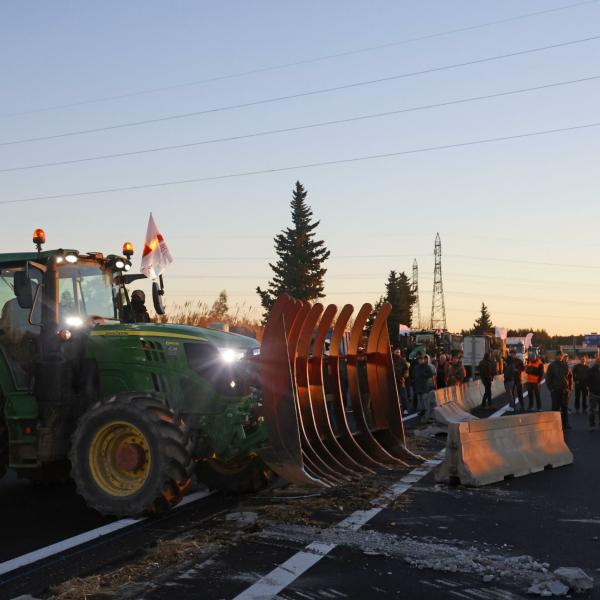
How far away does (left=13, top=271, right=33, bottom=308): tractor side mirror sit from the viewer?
7.98 metres

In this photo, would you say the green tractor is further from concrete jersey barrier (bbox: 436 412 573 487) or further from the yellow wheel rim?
concrete jersey barrier (bbox: 436 412 573 487)

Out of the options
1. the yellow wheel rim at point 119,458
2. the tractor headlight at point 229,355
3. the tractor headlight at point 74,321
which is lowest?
the yellow wheel rim at point 119,458

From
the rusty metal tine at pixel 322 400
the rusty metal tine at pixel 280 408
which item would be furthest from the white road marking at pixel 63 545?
the rusty metal tine at pixel 322 400

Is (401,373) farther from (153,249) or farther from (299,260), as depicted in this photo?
(299,260)

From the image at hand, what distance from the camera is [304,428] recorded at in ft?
29.8

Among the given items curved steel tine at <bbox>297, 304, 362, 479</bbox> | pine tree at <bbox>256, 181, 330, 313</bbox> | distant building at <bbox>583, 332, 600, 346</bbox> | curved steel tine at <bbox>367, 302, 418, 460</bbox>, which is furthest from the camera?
distant building at <bbox>583, 332, 600, 346</bbox>

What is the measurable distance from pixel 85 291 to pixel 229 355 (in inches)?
70.5

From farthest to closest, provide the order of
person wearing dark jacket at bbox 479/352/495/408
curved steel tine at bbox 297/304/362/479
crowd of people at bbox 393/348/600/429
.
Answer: person wearing dark jacket at bbox 479/352/495/408 < crowd of people at bbox 393/348/600/429 < curved steel tine at bbox 297/304/362/479


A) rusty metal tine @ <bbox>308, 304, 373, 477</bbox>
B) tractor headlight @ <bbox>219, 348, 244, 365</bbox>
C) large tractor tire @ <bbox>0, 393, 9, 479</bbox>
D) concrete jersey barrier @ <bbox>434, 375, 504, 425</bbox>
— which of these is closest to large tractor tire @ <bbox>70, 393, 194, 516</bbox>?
tractor headlight @ <bbox>219, 348, 244, 365</bbox>

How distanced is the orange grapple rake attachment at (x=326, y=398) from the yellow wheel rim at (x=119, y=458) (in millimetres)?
1232

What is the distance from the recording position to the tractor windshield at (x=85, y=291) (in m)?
8.78

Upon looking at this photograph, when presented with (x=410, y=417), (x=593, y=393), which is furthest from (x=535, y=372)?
(x=410, y=417)

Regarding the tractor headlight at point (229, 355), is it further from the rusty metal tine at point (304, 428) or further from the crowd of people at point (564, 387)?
the crowd of people at point (564, 387)

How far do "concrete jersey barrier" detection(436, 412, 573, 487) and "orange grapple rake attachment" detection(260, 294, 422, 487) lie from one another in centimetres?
74
